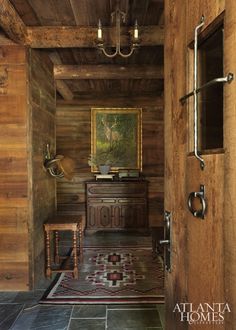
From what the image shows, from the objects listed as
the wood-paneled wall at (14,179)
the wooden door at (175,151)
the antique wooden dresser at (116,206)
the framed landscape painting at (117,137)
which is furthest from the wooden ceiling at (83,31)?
the antique wooden dresser at (116,206)

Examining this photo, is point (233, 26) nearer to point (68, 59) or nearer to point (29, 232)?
point (29, 232)

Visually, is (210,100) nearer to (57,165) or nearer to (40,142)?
(40,142)

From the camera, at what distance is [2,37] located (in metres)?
2.79

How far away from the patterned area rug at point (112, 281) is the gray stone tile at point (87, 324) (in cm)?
32

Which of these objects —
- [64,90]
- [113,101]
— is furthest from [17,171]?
[113,101]

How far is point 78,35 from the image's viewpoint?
2836 millimetres

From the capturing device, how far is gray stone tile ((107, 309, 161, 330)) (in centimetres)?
229

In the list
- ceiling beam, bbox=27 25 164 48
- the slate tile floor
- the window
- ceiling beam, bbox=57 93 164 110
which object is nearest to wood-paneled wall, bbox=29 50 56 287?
ceiling beam, bbox=27 25 164 48

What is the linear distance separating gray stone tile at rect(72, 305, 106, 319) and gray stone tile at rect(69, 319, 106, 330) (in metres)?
0.06

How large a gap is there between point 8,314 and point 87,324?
2.25 feet

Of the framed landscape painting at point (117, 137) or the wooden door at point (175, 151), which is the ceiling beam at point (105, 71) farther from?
the wooden door at point (175, 151)

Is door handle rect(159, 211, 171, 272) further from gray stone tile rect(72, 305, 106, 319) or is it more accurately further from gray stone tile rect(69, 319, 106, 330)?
gray stone tile rect(72, 305, 106, 319)

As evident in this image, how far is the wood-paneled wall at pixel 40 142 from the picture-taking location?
9.67 ft

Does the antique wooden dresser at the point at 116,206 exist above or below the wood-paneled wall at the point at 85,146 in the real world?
below
